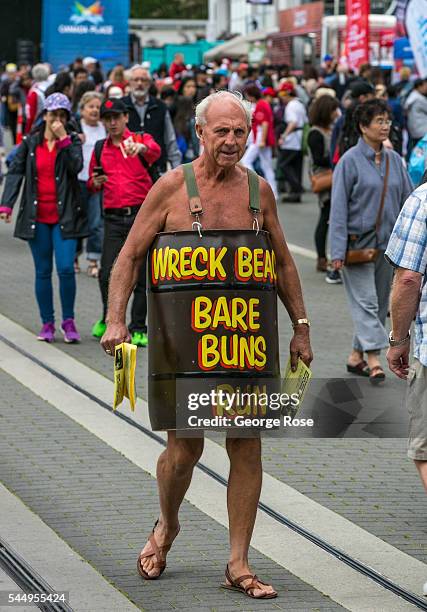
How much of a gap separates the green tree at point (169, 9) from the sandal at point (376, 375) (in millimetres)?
108706

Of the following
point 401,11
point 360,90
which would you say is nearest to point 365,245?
point 360,90

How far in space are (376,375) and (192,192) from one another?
14.9 feet

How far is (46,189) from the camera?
1094 cm

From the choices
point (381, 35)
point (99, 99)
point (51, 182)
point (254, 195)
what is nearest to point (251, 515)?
point (254, 195)

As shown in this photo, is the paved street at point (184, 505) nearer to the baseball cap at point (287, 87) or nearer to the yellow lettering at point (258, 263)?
the yellow lettering at point (258, 263)

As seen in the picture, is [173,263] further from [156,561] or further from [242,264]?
[156,561]

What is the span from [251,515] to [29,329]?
250 inches

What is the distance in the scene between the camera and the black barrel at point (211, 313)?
17.9ft

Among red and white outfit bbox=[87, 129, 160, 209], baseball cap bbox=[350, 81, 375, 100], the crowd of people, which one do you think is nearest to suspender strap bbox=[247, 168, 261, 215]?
the crowd of people

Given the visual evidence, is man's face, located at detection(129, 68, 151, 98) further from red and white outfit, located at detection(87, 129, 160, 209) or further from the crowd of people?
red and white outfit, located at detection(87, 129, 160, 209)

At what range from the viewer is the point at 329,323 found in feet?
40.5

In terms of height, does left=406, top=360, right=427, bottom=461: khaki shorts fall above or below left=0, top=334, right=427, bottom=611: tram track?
above

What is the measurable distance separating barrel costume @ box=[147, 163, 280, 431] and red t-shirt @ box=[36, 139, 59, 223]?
5.47 meters

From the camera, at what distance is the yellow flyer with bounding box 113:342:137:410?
18.1 ft
